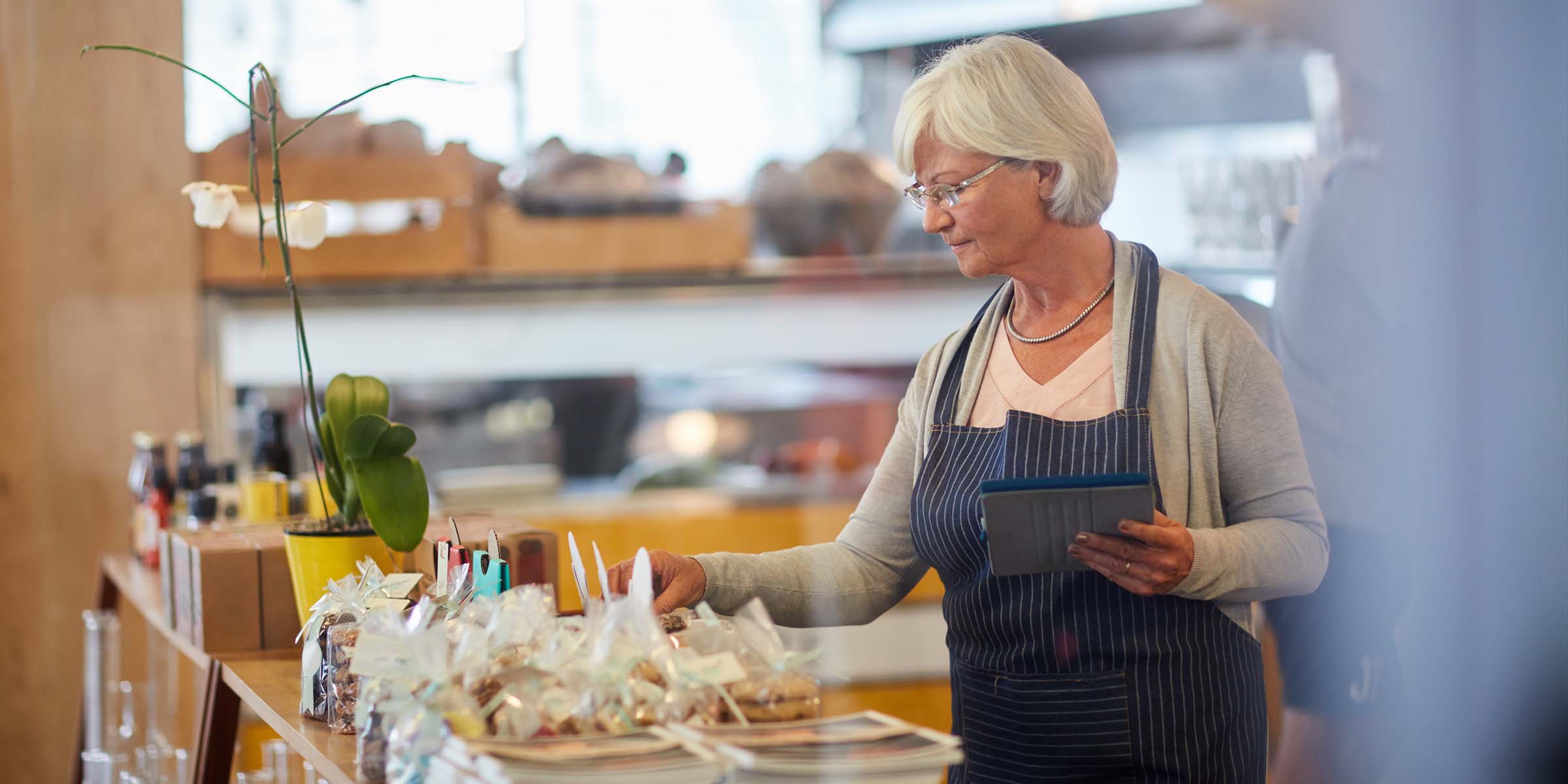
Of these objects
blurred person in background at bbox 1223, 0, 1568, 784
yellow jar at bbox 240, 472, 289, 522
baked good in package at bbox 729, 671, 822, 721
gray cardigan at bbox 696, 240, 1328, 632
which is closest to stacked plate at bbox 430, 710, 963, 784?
baked good in package at bbox 729, 671, 822, 721

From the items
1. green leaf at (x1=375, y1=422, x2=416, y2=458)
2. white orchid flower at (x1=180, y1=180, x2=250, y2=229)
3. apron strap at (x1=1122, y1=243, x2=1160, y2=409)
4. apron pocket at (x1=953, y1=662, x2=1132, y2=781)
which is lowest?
apron pocket at (x1=953, y1=662, x2=1132, y2=781)

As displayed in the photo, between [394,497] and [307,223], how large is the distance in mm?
386

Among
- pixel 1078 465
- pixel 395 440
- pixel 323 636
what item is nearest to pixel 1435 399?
pixel 1078 465

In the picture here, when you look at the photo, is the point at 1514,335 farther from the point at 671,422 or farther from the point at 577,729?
the point at 671,422

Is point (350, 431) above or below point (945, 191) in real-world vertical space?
below

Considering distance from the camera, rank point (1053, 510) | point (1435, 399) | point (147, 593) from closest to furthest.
Result: point (1053, 510), point (1435, 399), point (147, 593)

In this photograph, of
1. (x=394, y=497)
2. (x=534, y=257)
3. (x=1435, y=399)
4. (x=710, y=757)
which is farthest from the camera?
(x=534, y=257)

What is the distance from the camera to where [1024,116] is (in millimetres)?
1438

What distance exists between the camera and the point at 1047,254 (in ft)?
4.94

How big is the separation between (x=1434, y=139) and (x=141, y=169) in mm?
2610

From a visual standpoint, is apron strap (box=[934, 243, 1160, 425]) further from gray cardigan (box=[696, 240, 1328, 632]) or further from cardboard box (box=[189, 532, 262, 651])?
cardboard box (box=[189, 532, 262, 651])

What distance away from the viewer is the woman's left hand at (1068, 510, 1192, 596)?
4.08 feet

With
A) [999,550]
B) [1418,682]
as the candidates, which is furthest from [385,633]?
[1418,682]

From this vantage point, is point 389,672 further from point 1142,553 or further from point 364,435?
point 1142,553
